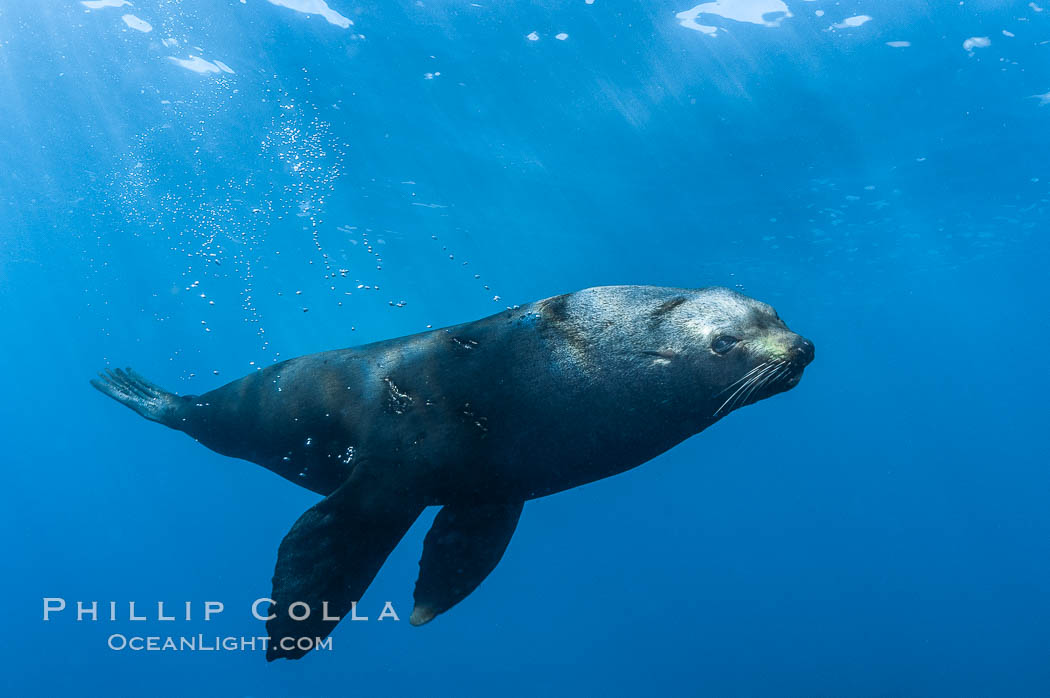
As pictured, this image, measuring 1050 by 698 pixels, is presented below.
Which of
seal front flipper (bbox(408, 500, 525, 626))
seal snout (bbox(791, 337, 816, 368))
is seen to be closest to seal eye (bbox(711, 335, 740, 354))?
seal snout (bbox(791, 337, 816, 368))

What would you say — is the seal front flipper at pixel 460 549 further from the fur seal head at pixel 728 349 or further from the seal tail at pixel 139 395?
the seal tail at pixel 139 395

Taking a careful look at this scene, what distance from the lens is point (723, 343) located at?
307 cm

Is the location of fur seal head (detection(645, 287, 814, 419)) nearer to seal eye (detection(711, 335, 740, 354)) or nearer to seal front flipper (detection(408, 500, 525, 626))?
seal eye (detection(711, 335, 740, 354))

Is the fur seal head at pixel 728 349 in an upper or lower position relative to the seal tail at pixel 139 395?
upper

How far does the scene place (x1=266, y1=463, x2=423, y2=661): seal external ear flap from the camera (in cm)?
336

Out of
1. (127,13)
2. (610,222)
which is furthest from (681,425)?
(610,222)

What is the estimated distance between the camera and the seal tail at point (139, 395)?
5.75 m

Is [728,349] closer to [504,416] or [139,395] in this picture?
[504,416]

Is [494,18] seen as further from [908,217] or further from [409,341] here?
[908,217]

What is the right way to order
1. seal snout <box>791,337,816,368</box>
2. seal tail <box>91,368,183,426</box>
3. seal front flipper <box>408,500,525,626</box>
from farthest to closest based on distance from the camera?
seal tail <box>91,368,183,426</box>
seal front flipper <box>408,500,525,626</box>
seal snout <box>791,337,816,368</box>

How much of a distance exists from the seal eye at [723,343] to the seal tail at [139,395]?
15.1 feet

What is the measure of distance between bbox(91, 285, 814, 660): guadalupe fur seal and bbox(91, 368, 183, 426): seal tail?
2.72 metres

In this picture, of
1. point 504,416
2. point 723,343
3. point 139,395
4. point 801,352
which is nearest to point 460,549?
point 504,416

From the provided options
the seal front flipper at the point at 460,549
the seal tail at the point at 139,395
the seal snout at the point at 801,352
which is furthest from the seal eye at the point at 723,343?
the seal tail at the point at 139,395
